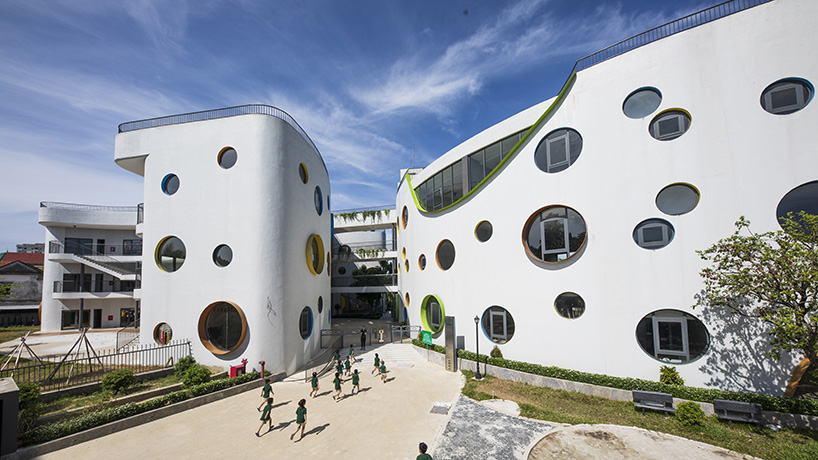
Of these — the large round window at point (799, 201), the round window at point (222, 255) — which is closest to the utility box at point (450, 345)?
the round window at point (222, 255)

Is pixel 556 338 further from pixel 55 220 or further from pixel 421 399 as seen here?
pixel 55 220

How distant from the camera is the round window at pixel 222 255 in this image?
59.6ft

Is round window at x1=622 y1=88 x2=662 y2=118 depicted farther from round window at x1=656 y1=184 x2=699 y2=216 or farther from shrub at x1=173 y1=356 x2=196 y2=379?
shrub at x1=173 y1=356 x2=196 y2=379

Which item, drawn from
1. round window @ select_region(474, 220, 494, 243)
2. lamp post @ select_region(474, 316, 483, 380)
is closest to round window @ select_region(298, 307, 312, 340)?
lamp post @ select_region(474, 316, 483, 380)

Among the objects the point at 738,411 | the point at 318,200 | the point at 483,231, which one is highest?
the point at 318,200

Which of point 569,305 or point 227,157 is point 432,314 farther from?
point 227,157

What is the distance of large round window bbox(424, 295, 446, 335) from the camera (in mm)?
22219

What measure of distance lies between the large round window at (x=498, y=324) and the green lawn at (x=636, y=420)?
238 cm

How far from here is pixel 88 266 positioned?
107ft

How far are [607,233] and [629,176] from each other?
99.9 inches

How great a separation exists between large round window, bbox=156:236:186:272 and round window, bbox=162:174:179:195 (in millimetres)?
2633

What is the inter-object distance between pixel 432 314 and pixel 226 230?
1371 cm

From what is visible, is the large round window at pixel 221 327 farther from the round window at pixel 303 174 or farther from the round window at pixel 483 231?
the round window at pixel 483 231

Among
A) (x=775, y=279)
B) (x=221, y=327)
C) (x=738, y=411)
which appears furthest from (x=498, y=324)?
(x=221, y=327)
